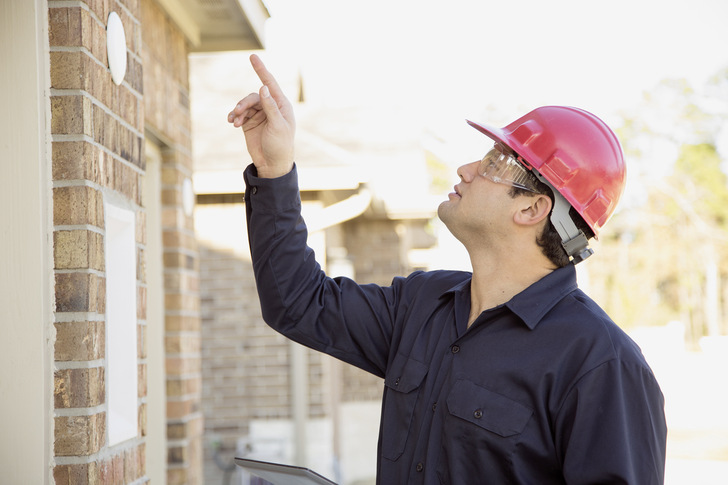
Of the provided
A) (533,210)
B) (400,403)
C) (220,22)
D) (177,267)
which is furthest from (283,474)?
(220,22)

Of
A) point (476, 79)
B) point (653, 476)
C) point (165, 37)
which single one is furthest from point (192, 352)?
point (476, 79)

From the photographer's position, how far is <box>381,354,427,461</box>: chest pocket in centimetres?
236

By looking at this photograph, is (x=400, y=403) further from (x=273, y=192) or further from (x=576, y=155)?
(x=576, y=155)

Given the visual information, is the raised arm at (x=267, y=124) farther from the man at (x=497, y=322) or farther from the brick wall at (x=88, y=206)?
the brick wall at (x=88, y=206)

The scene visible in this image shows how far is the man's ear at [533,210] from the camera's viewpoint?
2.44 m

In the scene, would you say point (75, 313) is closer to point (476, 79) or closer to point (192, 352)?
point (192, 352)

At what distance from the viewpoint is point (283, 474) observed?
2141mm

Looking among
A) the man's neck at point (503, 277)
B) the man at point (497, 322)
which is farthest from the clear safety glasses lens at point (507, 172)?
the man's neck at point (503, 277)

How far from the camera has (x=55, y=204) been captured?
226 centimetres

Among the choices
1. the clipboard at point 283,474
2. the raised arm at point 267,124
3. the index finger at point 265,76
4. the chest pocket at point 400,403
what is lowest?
the clipboard at point 283,474

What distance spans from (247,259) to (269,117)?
5.72 meters

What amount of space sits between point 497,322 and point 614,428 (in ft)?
1.50

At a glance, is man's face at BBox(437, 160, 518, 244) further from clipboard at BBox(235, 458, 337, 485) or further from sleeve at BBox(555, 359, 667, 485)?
clipboard at BBox(235, 458, 337, 485)

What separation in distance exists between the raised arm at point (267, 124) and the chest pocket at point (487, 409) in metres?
0.83
